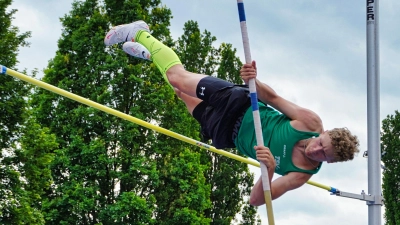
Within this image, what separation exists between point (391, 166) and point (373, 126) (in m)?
17.3

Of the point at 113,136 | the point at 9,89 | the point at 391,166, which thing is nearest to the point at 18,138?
the point at 9,89

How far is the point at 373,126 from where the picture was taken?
5926 millimetres

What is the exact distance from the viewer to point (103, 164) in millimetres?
→ 15055

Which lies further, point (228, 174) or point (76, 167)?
point (228, 174)

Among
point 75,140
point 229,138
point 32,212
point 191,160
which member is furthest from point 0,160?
point 229,138

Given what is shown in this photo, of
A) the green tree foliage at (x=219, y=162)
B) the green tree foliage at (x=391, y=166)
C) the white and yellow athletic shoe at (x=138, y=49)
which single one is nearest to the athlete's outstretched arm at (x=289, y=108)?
the white and yellow athletic shoe at (x=138, y=49)

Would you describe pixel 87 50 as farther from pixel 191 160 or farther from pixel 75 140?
pixel 191 160

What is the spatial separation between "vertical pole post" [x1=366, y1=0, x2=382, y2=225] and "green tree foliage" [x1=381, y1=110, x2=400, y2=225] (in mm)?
17040

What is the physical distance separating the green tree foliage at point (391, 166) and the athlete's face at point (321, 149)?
1916cm

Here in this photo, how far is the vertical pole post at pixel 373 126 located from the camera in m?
5.88

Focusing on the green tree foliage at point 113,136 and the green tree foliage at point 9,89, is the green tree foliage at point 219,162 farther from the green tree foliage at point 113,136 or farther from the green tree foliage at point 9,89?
the green tree foliage at point 9,89

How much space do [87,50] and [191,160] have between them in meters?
3.66

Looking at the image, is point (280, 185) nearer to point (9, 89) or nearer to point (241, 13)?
point (241, 13)

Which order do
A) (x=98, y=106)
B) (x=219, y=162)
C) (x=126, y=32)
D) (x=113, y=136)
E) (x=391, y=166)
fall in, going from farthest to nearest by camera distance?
(x=391, y=166) < (x=219, y=162) < (x=113, y=136) < (x=98, y=106) < (x=126, y=32)
